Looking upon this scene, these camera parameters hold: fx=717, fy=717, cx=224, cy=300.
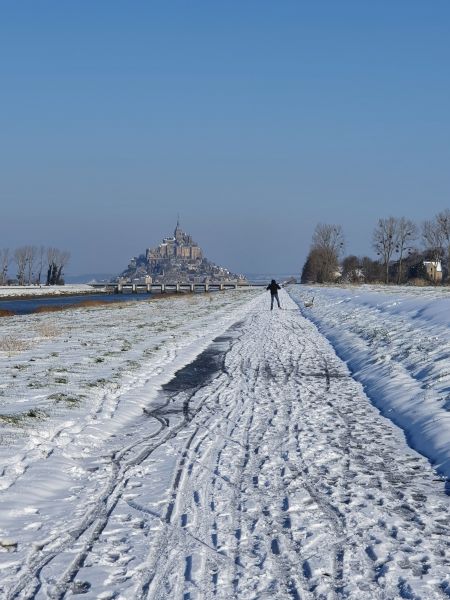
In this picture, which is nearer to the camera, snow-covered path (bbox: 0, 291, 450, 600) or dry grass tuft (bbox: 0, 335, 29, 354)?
snow-covered path (bbox: 0, 291, 450, 600)

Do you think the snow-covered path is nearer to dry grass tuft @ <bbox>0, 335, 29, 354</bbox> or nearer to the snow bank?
the snow bank

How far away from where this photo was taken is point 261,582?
5.10m

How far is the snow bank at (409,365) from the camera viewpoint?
996 cm

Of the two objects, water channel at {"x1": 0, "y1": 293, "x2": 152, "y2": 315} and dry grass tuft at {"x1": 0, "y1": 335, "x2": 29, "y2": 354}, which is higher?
dry grass tuft at {"x1": 0, "y1": 335, "x2": 29, "y2": 354}

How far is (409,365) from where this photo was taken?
15.5m

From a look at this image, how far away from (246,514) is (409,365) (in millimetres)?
9715

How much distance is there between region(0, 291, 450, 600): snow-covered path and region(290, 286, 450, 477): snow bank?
37 centimetres

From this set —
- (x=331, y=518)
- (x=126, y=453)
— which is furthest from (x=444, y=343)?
(x=331, y=518)

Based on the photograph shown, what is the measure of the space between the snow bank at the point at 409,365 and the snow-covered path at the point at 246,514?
370 mm

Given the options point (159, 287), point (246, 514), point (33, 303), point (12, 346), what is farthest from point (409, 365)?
point (159, 287)

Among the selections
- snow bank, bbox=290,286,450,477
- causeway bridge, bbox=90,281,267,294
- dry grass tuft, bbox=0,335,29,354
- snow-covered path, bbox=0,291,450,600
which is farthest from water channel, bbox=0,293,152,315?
causeway bridge, bbox=90,281,267,294

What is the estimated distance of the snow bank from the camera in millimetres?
9961

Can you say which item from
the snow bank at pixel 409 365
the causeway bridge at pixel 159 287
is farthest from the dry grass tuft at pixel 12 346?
the causeway bridge at pixel 159 287

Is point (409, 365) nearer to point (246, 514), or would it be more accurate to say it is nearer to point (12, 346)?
point (246, 514)
